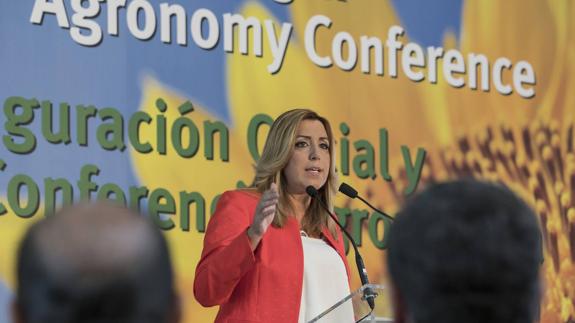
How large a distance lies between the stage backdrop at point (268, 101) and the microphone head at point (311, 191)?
49.7 inches

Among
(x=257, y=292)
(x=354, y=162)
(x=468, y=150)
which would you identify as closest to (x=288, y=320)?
(x=257, y=292)

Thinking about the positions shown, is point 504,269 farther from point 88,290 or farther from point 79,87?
point 79,87

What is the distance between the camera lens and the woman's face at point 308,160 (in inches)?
151

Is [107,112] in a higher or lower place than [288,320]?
higher

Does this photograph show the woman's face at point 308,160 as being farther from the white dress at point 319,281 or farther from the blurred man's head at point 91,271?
the blurred man's head at point 91,271

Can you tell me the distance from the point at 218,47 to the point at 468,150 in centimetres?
156

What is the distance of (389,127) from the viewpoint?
589cm

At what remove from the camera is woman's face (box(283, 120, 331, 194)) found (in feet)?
12.6

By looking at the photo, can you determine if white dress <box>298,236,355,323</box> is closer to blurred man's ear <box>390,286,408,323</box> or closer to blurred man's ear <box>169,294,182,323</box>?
blurred man's ear <box>390,286,408,323</box>

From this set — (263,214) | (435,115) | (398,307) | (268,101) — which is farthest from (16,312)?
(435,115)

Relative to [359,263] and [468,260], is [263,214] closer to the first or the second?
[359,263]

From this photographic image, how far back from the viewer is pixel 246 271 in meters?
3.45

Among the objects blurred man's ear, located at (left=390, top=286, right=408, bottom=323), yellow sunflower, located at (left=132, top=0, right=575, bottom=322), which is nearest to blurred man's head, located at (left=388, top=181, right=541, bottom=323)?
blurred man's ear, located at (left=390, top=286, right=408, bottom=323)

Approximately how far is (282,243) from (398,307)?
2346 mm
